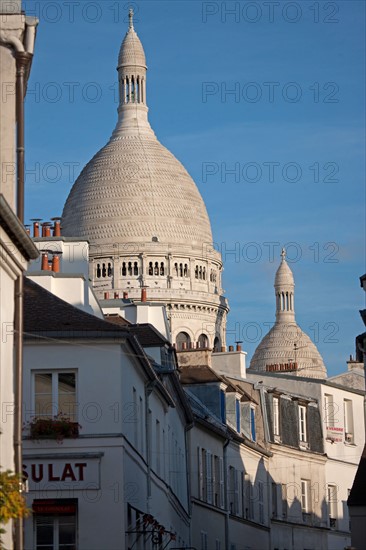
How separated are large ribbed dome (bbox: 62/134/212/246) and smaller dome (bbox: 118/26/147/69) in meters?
7.51

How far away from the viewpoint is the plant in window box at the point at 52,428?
25484 mm

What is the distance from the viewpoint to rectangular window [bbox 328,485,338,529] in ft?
171

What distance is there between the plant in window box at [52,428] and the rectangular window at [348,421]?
95.0 feet

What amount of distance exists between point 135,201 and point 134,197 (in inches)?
17.2

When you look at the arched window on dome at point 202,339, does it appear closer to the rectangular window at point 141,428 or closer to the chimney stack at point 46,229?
the chimney stack at point 46,229

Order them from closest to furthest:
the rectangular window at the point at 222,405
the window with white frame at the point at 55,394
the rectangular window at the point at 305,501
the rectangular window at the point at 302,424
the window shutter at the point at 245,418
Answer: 1. the window with white frame at the point at 55,394
2. the rectangular window at the point at 222,405
3. the window shutter at the point at 245,418
4. the rectangular window at the point at 305,501
5. the rectangular window at the point at 302,424

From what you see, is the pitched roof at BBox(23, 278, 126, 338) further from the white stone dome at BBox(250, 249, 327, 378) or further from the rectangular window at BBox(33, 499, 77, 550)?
the white stone dome at BBox(250, 249, 327, 378)

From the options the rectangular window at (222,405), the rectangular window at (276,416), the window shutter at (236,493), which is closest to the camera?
the window shutter at (236,493)

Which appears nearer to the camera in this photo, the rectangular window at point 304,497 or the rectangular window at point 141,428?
the rectangular window at point 141,428

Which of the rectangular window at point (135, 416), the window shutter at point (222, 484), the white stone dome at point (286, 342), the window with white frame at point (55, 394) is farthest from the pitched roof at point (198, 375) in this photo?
the white stone dome at point (286, 342)

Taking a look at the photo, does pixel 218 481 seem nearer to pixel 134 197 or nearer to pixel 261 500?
pixel 261 500

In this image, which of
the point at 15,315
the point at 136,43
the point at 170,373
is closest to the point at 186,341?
the point at 136,43

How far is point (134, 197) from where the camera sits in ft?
489

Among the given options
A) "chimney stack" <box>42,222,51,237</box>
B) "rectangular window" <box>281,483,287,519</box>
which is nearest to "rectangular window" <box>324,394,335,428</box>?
"rectangular window" <box>281,483,287,519</box>
